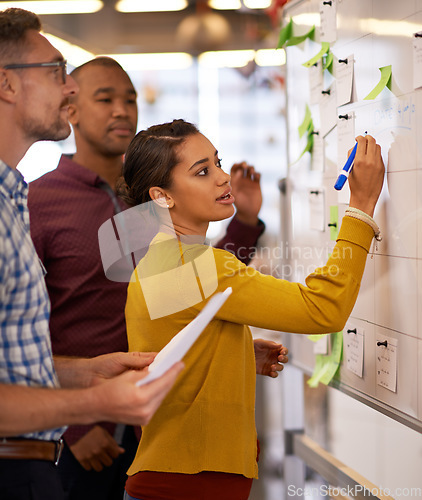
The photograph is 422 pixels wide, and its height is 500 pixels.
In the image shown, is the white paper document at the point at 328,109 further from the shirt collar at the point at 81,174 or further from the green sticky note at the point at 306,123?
the shirt collar at the point at 81,174

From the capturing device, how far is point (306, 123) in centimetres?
182

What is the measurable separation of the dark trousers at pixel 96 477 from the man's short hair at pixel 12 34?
40.8 inches

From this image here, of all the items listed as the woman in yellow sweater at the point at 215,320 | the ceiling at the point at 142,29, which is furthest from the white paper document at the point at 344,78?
the ceiling at the point at 142,29

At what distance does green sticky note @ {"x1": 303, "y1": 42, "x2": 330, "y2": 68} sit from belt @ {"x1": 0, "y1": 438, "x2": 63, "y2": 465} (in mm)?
1203

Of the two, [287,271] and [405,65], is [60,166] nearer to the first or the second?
[287,271]

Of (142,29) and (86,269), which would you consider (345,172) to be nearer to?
(86,269)

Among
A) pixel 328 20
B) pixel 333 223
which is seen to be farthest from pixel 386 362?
pixel 328 20

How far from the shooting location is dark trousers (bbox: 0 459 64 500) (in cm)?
94

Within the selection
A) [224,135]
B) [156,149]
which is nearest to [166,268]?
[156,149]

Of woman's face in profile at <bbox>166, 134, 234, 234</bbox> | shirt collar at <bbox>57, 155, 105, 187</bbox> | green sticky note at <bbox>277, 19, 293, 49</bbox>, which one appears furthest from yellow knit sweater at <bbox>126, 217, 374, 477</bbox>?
green sticky note at <bbox>277, 19, 293, 49</bbox>

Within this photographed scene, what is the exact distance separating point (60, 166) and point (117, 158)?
0.18 m

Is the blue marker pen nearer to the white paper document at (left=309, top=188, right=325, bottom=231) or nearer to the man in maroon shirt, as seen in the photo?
the white paper document at (left=309, top=188, right=325, bottom=231)

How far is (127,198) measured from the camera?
1.45m

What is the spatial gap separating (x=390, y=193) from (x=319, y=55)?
21.4 inches
